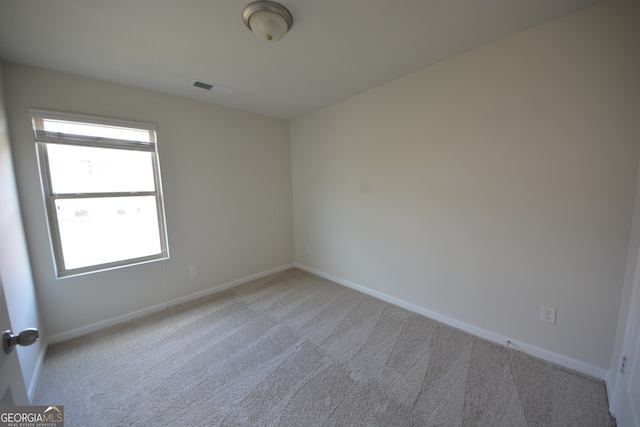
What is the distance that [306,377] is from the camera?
1679 millimetres

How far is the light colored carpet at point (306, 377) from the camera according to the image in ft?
4.59

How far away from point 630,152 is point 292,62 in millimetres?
2423

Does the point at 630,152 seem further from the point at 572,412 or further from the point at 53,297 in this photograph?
the point at 53,297

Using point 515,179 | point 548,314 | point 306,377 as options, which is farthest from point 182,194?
point 548,314

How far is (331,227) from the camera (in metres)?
3.28

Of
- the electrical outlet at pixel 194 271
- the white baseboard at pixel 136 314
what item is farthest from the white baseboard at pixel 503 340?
the electrical outlet at pixel 194 271

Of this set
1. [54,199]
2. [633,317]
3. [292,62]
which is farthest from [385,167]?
[54,199]

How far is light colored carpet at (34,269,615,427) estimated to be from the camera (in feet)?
4.59

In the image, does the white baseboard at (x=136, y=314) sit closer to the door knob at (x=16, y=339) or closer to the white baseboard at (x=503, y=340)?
the white baseboard at (x=503, y=340)

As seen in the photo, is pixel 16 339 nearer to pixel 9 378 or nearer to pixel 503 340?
pixel 9 378

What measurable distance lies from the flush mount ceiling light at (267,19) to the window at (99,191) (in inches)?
68.0

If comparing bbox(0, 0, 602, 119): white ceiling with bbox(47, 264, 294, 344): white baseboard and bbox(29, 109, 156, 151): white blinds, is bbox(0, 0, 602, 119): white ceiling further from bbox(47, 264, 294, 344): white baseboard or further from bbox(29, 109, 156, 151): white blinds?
bbox(47, 264, 294, 344): white baseboard

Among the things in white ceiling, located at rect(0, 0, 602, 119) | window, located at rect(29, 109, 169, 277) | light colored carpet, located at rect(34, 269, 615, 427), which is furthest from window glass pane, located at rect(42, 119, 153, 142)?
light colored carpet, located at rect(34, 269, 615, 427)

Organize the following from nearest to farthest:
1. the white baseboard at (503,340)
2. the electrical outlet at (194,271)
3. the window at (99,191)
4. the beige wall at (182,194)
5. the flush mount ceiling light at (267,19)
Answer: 1. the flush mount ceiling light at (267,19)
2. the white baseboard at (503,340)
3. the beige wall at (182,194)
4. the window at (99,191)
5. the electrical outlet at (194,271)
